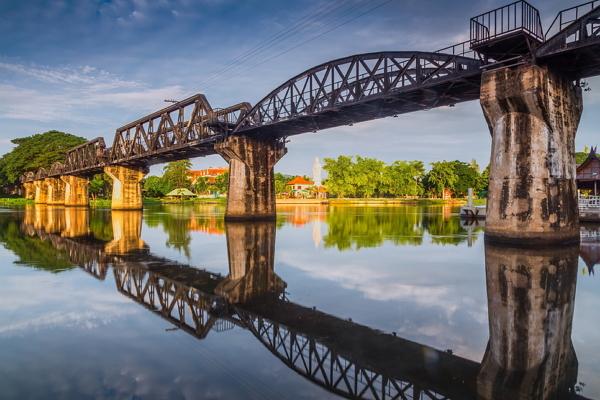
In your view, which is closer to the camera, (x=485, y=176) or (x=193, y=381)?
(x=193, y=381)

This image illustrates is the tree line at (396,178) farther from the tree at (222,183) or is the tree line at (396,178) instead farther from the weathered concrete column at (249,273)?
the weathered concrete column at (249,273)

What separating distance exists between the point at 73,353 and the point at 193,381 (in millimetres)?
2645

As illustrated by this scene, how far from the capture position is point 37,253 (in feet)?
68.7

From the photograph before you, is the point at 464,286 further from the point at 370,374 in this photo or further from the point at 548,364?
the point at 370,374

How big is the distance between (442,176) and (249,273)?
141m

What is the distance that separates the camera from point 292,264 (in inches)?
721

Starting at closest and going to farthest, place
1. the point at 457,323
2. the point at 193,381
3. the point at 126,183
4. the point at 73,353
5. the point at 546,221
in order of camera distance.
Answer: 1. the point at 193,381
2. the point at 73,353
3. the point at 457,323
4. the point at 546,221
5. the point at 126,183

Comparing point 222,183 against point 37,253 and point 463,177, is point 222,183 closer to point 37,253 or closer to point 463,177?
point 463,177

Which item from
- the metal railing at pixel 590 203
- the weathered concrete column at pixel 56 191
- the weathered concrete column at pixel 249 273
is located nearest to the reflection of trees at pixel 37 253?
the weathered concrete column at pixel 249 273

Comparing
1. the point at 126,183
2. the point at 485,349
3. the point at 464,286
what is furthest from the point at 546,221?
the point at 126,183

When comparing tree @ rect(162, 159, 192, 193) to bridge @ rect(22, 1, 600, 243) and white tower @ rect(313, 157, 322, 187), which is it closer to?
white tower @ rect(313, 157, 322, 187)

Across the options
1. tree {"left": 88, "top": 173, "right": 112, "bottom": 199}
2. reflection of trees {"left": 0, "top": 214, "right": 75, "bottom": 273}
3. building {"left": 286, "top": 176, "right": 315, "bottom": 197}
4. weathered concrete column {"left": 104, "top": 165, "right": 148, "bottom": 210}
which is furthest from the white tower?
reflection of trees {"left": 0, "top": 214, "right": 75, "bottom": 273}

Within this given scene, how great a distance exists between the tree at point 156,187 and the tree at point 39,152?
28.8 metres

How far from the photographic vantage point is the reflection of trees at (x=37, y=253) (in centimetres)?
1752
